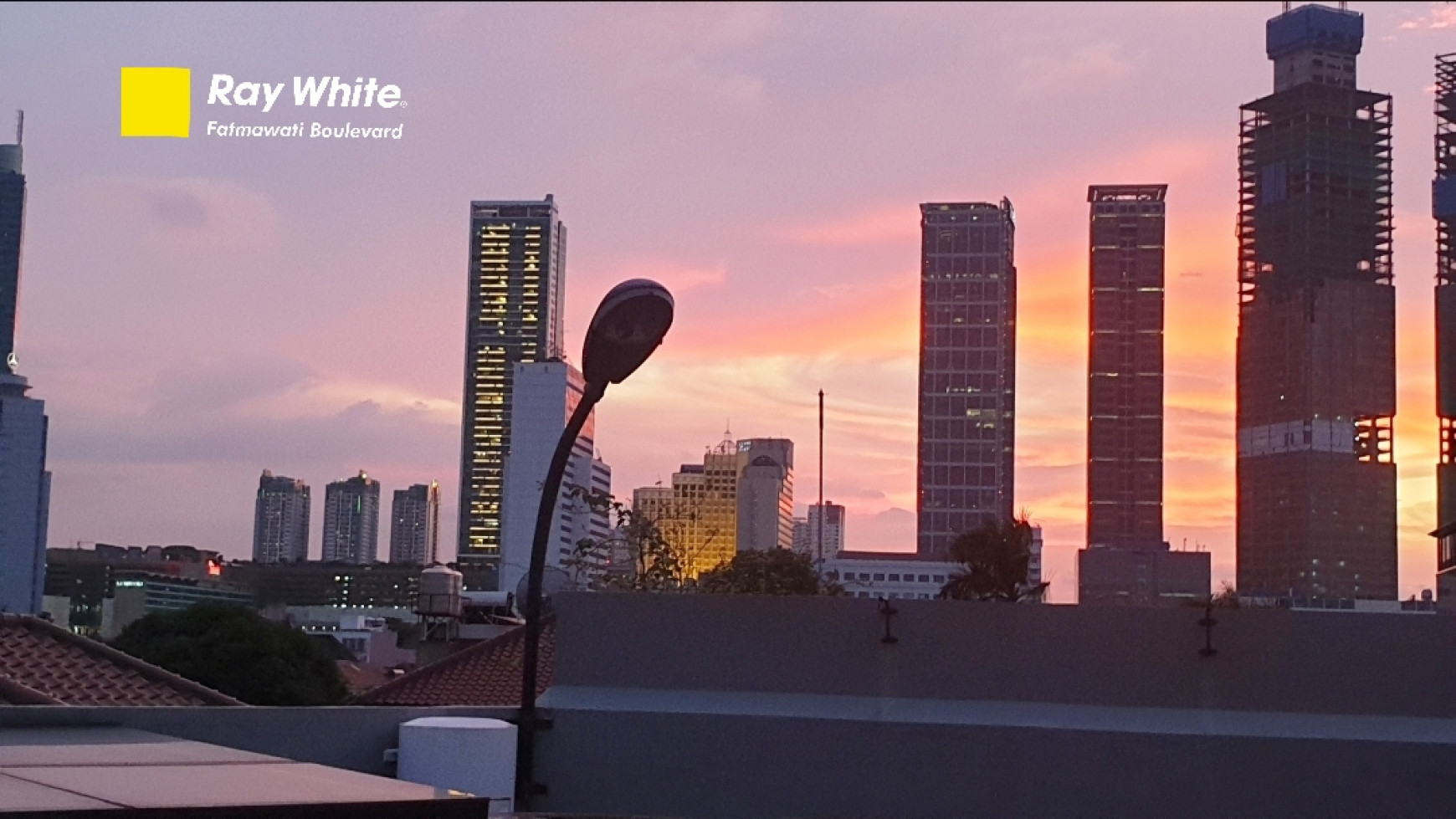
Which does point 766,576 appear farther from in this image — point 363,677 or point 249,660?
point 363,677

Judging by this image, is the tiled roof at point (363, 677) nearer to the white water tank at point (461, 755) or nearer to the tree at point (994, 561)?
the tree at point (994, 561)

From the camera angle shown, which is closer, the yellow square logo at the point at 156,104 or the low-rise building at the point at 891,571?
the yellow square logo at the point at 156,104

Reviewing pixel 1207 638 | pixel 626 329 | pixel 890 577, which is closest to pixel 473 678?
pixel 626 329

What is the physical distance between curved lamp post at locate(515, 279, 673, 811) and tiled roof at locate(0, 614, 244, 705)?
306 centimetres

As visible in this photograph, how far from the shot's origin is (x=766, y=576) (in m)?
41.5

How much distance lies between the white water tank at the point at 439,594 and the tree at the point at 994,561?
12.3 meters

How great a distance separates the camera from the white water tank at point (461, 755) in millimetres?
6973

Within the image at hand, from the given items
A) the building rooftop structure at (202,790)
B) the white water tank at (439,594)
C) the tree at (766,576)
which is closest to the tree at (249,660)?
the white water tank at (439,594)

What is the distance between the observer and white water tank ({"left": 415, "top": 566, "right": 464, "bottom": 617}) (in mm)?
41062

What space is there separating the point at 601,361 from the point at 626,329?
18 cm

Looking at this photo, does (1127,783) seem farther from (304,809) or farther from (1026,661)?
(304,809)

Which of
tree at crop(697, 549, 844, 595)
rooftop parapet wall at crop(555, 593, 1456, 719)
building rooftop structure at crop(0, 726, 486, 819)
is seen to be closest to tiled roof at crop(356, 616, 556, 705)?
rooftop parapet wall at crop(555, 593, 1456, 719)

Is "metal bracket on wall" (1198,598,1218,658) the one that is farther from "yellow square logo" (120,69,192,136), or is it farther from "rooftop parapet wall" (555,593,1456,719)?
"yellow square logo" (120,69,192,136)

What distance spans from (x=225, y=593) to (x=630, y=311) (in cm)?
19584
